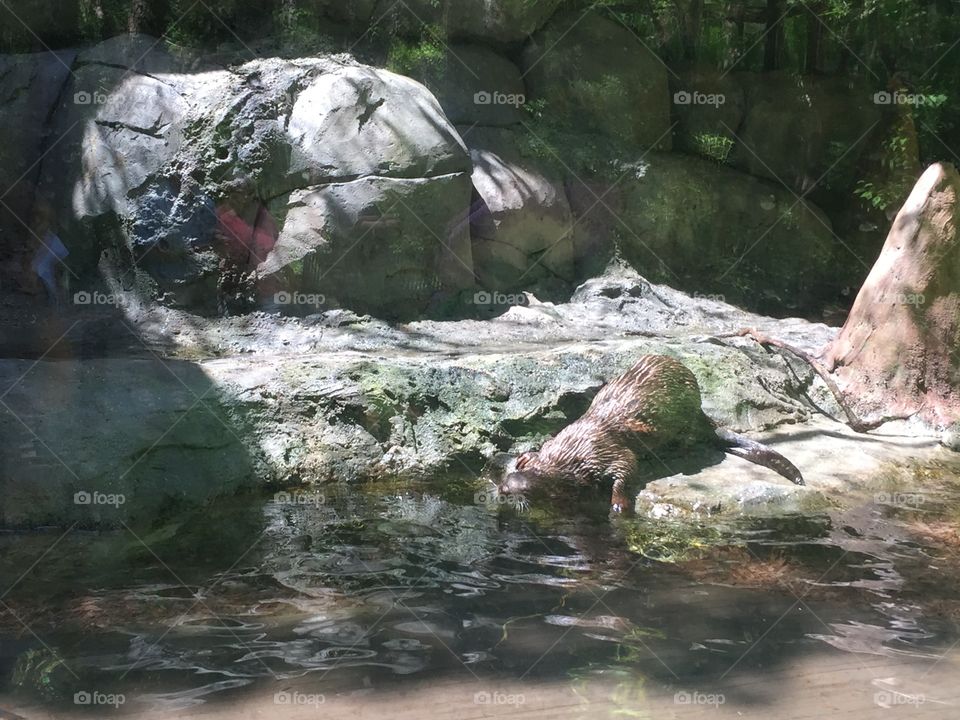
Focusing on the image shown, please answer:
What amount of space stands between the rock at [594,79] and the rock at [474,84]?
11.0 inches

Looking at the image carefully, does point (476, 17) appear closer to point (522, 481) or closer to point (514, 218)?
point (514, 218)

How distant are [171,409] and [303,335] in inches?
82.4

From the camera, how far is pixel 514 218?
8.70 metres

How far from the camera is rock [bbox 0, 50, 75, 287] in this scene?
7602 millimetres

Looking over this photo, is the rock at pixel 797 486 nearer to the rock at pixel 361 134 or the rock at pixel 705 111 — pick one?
the rock at pixel 361 134

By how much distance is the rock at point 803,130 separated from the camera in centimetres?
1014

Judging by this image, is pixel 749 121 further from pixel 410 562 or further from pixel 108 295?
pixel 410 562

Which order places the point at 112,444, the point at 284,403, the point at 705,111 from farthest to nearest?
the point at 705,111
the point at 284,403
the point at 112,444

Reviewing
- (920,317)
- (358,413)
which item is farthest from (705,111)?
(358,413)

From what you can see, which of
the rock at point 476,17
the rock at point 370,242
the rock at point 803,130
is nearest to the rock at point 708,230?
the rock at point 803,130

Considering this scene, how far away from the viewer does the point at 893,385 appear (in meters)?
6.71

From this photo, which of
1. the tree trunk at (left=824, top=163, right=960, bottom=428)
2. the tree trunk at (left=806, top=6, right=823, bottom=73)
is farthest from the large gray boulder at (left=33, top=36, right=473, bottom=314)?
the tree trunk at (left=806, top=6, right=823, bottom=73)

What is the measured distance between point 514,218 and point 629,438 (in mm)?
3666

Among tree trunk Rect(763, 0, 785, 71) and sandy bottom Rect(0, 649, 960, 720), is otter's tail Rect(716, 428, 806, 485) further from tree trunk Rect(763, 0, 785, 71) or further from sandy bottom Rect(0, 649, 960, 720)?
tree trunk Rect(763, 0, 785, 71)
